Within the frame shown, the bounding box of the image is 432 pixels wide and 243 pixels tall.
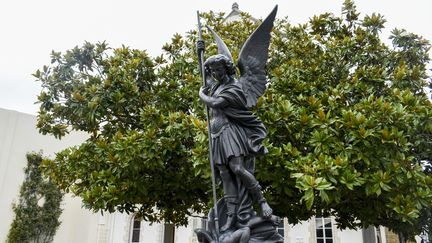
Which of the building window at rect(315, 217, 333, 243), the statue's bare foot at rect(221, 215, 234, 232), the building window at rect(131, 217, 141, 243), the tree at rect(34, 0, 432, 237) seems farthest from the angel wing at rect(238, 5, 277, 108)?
the building window at rect(131, 217, 141, 243)

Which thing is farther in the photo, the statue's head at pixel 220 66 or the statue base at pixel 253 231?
the statue's head at pixel 220 66

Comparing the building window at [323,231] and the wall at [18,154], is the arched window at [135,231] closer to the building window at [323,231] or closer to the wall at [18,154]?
the wall at [18,154]

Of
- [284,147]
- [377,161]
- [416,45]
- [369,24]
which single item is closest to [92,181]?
[284,147]

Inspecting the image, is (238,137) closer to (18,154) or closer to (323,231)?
(323,231)

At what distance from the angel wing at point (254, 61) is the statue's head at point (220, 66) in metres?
0.27

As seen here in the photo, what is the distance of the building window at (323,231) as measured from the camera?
52.8ft

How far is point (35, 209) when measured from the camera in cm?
1530

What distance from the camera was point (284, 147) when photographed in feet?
21.2

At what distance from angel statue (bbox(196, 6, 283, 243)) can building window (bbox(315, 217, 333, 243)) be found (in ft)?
43.2

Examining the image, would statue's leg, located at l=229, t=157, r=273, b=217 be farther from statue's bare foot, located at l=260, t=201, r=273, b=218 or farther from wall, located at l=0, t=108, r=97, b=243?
wall, located at l=0, t=108, r=97, b=243

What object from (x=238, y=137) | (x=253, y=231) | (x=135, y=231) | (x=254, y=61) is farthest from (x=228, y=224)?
(x=135, y=231)

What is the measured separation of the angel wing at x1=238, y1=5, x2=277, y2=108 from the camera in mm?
4648

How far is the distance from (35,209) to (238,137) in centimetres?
1382

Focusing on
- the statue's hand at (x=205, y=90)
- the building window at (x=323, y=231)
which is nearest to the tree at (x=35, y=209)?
the building window at (x=323, y=231)
